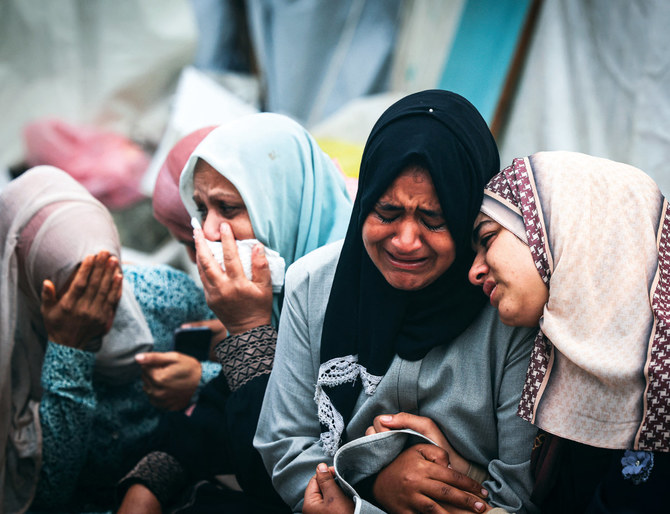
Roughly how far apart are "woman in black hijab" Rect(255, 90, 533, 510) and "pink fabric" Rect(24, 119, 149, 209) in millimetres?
2288

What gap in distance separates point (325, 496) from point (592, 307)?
749 mm

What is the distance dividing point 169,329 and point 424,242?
4.05ft

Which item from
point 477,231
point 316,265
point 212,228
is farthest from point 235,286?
point 477,231

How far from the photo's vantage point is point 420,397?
1.49 metres

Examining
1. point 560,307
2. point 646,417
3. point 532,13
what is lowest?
point 646,417

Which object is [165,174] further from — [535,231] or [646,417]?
[646,417]

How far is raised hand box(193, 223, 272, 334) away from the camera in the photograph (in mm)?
1829

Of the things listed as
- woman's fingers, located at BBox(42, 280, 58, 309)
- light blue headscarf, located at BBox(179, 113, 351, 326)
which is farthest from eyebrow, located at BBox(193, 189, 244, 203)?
woman's fingers, located at BBox(42, 280, 58, 309)

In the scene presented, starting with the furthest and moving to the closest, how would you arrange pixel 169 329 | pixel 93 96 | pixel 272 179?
pixel 93 96 → pixel 169 329 → pixel 272 179

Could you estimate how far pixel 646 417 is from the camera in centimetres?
117

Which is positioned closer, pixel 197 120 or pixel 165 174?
pixel 165 174

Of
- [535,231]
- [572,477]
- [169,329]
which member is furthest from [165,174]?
[572,477]

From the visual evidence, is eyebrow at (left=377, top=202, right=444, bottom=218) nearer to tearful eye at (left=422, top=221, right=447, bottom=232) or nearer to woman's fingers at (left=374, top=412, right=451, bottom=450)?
tearful eye at (left=422, top=221, right=447, bottom=232)

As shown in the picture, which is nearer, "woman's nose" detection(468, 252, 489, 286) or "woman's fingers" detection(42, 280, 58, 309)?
"woman's nose" detection(468, 252, 489, 286)
